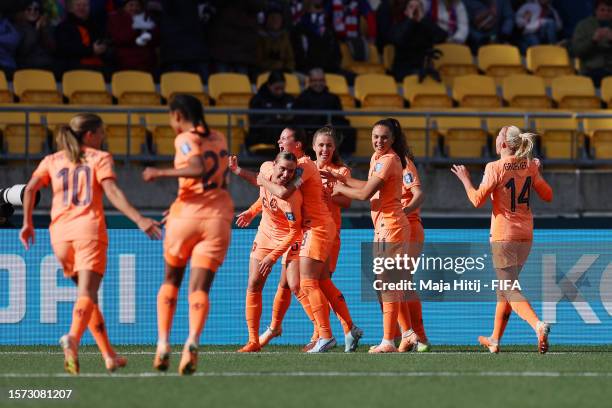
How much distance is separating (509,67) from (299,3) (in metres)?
3.21

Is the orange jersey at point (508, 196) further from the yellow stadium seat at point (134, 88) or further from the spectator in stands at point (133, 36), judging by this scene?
the spectator in stands at point (133, 36)

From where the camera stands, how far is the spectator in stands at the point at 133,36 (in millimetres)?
18094

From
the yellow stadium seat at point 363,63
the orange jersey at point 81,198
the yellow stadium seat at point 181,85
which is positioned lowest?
the orange jersey at point 81,198

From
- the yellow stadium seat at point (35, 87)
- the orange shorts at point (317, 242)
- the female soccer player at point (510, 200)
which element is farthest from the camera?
the yellow stadium seat at point (35, 87)

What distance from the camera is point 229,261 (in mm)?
13078

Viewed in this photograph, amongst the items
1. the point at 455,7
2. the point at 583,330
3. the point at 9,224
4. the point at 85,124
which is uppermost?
the point at 455,7

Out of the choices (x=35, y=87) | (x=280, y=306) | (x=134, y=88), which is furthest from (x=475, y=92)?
(x=280, y=306)

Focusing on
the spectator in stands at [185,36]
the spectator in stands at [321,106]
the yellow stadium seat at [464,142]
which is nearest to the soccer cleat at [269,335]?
the spectator in stands at [321,106]

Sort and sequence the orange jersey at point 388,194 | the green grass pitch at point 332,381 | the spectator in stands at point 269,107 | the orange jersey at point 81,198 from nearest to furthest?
the green grass pitch at point 332,381 < the orange jersey at point 81,198 < the orange jersey at point 388,194 < the spectator in stands at point 269,107

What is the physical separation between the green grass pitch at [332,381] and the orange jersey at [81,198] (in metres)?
0.94

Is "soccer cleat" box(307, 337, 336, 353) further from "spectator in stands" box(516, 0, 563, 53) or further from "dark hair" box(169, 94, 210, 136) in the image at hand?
"spectator in stands" box(516, 0, 563, 53)

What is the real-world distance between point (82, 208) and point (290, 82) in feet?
32.6

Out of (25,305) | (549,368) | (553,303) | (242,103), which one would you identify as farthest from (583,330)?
(242,103)

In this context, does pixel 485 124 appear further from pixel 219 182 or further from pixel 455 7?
pixel 219 182
